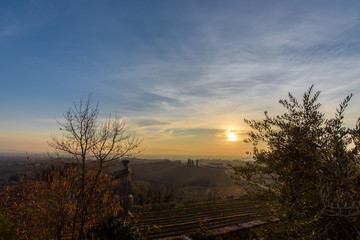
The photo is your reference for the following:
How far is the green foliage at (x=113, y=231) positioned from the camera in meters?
5.50

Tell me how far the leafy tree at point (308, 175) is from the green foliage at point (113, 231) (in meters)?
3.57

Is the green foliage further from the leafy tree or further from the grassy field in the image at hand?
the grassy field

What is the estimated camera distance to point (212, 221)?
25.8 m

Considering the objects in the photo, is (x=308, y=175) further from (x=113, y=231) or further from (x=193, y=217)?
(x=193, y=217)

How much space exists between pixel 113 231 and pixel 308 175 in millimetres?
5132

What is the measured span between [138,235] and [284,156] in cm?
464

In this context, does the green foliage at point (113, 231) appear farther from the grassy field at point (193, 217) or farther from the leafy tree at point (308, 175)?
the grassy field at point (193, 217)

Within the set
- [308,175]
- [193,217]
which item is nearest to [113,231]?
[308,175]

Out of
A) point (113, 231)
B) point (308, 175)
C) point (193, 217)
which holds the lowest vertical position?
point (193, 217)

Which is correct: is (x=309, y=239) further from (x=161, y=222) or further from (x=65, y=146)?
(x=161, y=222)

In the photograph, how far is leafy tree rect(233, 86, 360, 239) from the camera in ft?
9.64

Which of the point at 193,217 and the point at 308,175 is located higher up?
the point at 308,175

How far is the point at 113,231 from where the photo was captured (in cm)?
571

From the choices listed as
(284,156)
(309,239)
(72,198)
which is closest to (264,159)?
(284,156)
